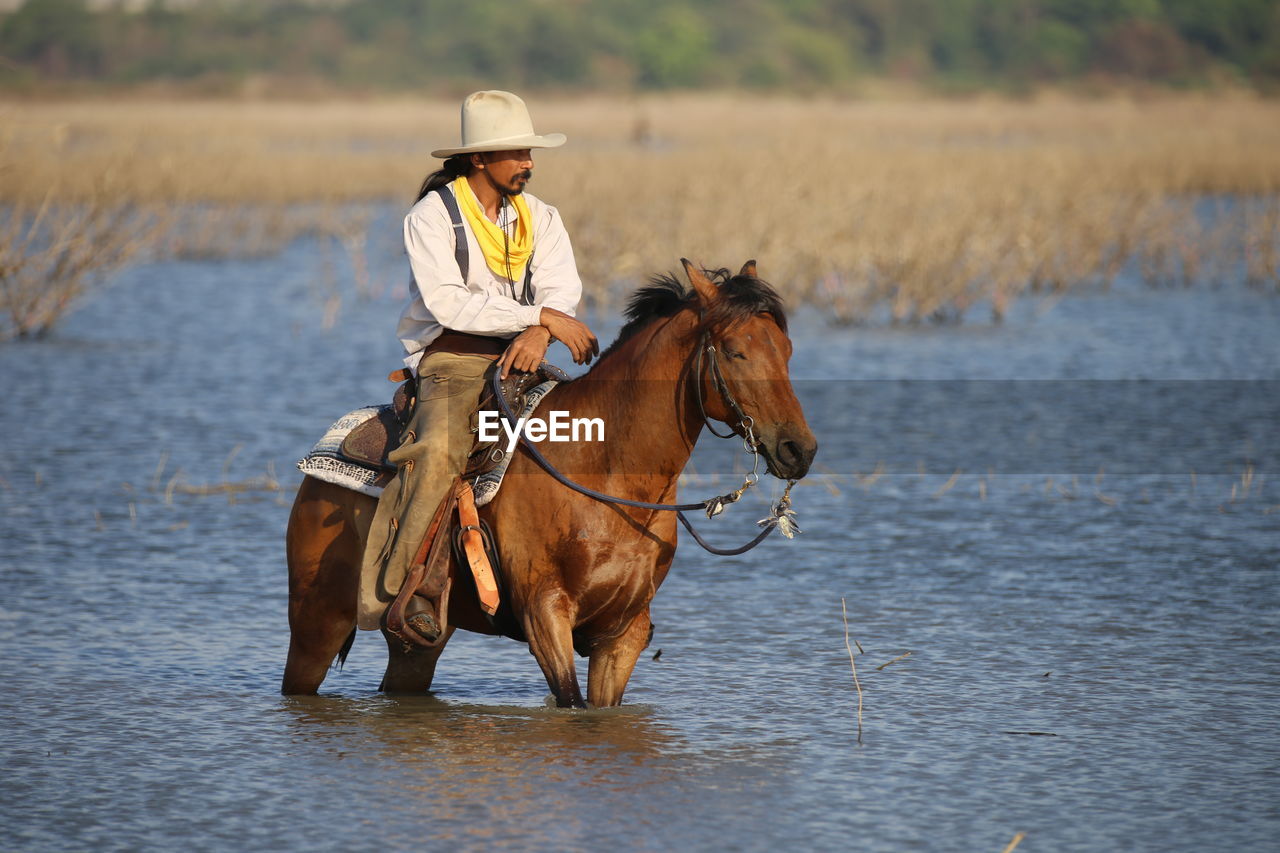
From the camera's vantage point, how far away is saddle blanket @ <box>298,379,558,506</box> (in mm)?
5871

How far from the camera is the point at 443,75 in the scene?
90500 mm

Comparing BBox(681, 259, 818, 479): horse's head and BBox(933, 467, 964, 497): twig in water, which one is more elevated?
BBox(681, 259, 818, 479): horse's head

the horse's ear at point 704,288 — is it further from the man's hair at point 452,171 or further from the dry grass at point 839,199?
the dry grass at point 839,199

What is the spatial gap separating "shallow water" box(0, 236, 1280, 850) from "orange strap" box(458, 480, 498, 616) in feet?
1.95

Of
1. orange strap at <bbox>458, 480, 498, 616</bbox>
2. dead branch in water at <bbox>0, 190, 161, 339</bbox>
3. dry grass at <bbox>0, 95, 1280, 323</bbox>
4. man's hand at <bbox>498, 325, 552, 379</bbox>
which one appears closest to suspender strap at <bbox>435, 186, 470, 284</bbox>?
man's hand at <bbox>498, 325, 552, 379</bbox>

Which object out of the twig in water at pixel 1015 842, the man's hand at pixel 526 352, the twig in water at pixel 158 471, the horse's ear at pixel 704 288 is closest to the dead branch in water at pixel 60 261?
A: the twig in water at pixel 158 471

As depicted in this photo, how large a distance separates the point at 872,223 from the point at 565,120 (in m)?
32.6

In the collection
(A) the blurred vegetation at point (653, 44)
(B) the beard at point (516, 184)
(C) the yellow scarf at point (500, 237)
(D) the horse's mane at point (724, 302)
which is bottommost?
(D) the horse's mane at point (724, 302)

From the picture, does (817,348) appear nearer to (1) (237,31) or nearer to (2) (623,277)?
(2) (623,277)

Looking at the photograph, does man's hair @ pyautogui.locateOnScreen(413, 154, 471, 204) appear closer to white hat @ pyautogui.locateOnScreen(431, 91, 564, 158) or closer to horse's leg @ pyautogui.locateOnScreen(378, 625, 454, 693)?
white hat @ pyautogui.locateOnScreen(431, 91, 564, 158)

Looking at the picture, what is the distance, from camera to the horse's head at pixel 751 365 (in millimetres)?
5391

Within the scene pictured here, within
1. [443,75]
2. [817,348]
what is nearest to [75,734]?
[817,348]

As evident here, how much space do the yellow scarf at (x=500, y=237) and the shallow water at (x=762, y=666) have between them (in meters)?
1.67

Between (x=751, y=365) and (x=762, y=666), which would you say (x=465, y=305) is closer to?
(x=751, y=365)
